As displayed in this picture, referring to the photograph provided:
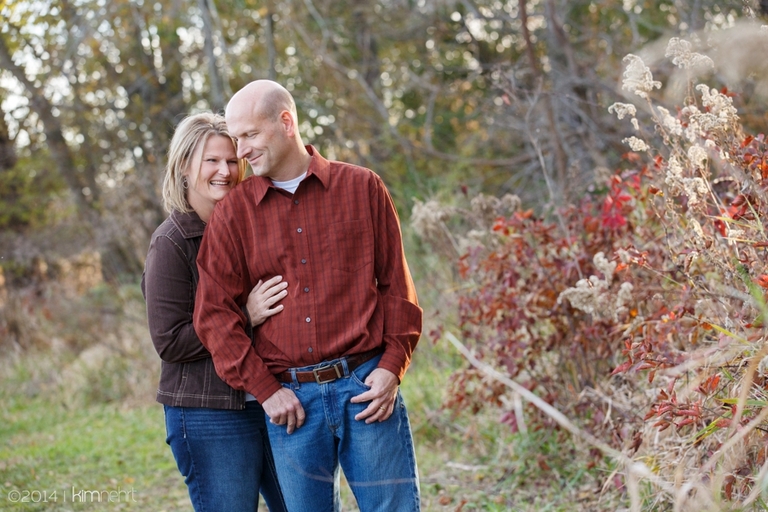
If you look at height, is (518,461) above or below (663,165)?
below

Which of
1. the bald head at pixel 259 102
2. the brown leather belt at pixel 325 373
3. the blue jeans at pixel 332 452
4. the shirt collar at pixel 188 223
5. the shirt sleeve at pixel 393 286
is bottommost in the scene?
the blue jeans at pixel 332 452

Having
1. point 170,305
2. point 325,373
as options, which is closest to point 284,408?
point 325,373

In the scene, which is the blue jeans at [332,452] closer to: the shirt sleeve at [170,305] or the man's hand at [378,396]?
the man's hand at [378,396]

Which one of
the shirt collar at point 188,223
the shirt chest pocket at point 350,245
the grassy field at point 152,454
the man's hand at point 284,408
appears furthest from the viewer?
the grassy field at point 152,454

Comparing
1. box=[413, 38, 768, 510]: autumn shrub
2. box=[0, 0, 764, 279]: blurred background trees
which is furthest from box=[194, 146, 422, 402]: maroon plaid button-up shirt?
box=[0, 0, 764, 279]: blurred background trees

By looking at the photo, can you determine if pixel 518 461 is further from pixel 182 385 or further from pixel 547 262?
pixel 182 385

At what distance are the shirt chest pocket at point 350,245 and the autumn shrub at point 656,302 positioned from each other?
80 centimetres

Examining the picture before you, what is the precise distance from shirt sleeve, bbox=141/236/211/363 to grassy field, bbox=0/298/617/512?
5.69ft

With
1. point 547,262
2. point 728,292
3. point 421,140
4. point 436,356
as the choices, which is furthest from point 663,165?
point 421,140

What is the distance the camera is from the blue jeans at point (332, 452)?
9.27 feet

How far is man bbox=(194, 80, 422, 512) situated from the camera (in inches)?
111

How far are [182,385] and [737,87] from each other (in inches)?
190

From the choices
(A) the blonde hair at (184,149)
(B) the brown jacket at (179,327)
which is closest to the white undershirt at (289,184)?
(A) the blonde hair at (184,149)

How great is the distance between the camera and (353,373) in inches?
112
